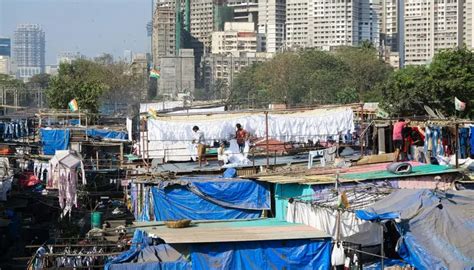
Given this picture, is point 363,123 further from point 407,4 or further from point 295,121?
point 407,4

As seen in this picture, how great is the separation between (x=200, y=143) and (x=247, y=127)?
113 centimetres

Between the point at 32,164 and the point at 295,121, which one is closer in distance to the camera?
the point at 295,121

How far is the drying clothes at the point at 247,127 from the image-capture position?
60.4 feet

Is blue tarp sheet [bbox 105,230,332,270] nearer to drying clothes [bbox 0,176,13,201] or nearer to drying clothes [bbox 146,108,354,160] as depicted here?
drying clothes [bbox 146,108,354,160]

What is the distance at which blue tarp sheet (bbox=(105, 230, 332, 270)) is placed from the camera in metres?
12.1

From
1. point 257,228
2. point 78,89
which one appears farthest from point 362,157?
point 78,89

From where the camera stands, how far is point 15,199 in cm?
2156

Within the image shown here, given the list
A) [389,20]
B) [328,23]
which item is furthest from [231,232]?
[389,20]

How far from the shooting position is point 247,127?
1845 cm

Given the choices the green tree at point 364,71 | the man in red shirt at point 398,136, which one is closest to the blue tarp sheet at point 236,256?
the man in red shirt at point 398,136

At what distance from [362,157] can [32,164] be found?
10140 mm

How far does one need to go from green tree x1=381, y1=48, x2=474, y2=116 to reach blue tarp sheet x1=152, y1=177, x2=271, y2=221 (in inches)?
642

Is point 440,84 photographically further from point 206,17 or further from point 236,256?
point 206,17

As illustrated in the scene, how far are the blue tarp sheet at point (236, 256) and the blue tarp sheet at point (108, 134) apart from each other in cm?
1796
